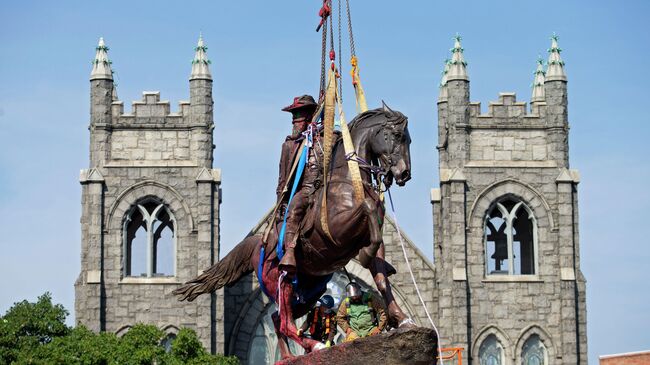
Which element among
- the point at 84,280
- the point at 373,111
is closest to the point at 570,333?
the point at 84,280

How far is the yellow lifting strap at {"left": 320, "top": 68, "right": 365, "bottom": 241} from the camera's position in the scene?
60.5ft

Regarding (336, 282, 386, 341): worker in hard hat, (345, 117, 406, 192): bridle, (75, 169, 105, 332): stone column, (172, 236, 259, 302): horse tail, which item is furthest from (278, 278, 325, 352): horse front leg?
(75, 169, 105, 332): stone column

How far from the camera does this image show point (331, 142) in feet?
62.2

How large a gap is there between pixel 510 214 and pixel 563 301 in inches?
120

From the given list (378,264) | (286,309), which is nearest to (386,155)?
(378,264)

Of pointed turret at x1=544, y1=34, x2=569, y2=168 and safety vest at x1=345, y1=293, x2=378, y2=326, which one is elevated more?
pointed turret at x1=544, y1=34, x2=569, y2=168

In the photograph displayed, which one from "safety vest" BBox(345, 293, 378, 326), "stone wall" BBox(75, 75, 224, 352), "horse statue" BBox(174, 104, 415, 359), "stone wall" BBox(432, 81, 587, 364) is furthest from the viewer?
"stone wall" BBox(432, 81, 587, 364)

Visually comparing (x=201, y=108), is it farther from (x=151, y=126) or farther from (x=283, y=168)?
(x=283, y=168)

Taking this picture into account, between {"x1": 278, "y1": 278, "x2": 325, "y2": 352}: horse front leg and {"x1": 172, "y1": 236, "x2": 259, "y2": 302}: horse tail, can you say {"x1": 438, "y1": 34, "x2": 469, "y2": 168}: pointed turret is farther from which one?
{"x1": 278, "y1": 278, "x2": 325, "y2": 352}: horse front leg

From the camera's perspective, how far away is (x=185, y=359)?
43375 millimetres

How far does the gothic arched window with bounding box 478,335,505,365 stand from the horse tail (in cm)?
3031

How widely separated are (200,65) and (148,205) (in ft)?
14.1

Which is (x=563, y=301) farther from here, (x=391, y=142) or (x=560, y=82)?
(x=391, y=142)

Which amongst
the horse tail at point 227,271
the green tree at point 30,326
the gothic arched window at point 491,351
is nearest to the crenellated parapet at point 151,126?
the green tree at point 30,326
